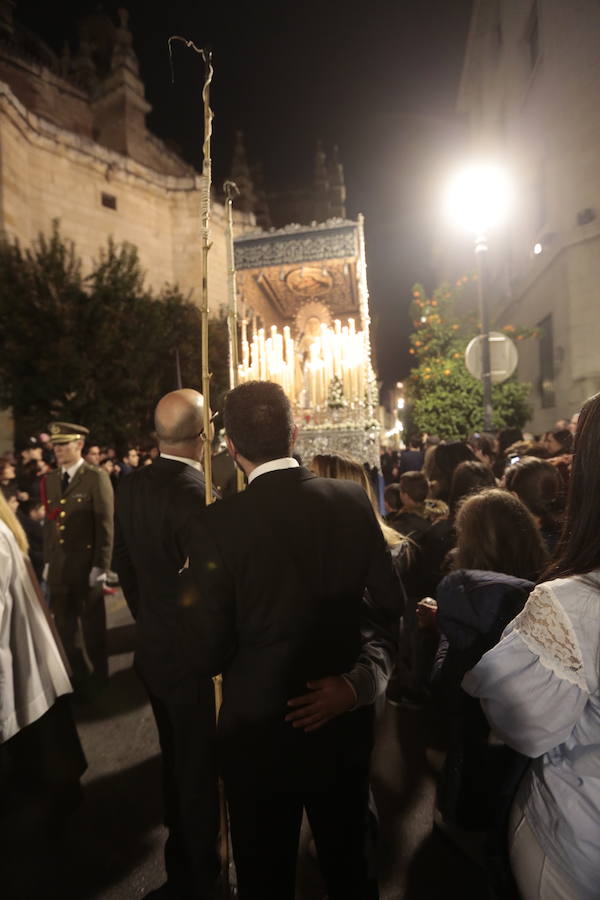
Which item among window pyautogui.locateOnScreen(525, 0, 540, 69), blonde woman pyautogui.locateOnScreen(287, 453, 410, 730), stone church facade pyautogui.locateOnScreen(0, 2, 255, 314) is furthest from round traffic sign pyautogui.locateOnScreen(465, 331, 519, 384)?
stone church facade pyautogui.locateOnScreen(0, 2, 255, 314)

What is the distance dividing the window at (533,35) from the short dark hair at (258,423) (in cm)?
1638

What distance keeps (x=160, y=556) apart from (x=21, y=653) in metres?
0.84

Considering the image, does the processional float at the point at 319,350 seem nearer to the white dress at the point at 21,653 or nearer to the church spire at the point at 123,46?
the white dress at the point at 21,653

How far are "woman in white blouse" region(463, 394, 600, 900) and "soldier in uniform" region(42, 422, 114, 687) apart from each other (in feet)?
12.9

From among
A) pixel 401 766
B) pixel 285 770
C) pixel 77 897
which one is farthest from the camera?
pixel 401 766

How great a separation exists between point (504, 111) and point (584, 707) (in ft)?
67.3

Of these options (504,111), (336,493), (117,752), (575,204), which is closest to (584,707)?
(336,493)

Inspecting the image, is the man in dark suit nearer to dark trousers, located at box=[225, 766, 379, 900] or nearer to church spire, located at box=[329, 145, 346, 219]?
dark trousers, located at box=[225, 766, 379, 900]

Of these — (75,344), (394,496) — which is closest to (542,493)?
(394,496)

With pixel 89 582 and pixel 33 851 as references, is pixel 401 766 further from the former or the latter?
pixel 89 582

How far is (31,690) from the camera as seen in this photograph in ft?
7.73

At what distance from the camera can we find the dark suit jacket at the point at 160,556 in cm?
231

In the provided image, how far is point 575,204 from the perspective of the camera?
11.2m

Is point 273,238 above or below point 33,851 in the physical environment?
above
